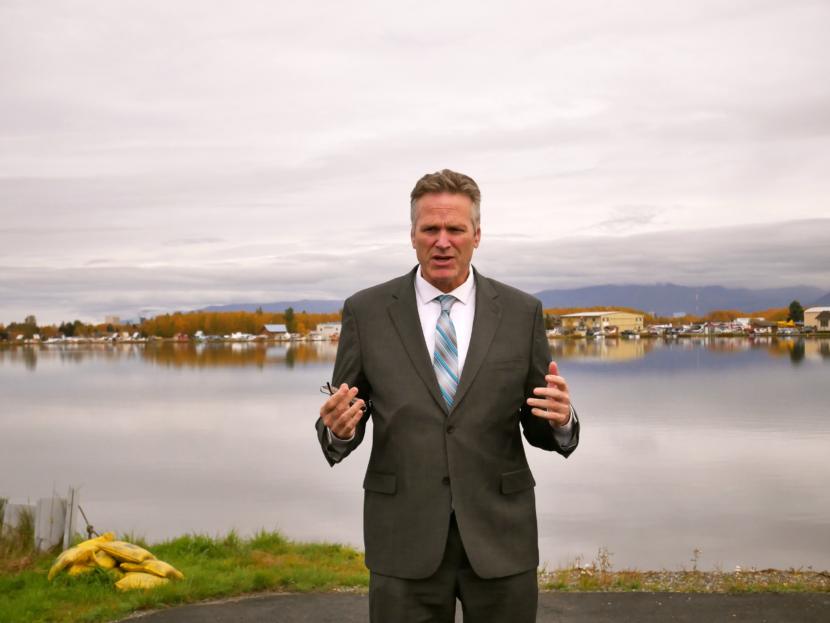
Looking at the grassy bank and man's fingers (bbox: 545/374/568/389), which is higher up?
man's fingers (bbox: 545/374/568/389)

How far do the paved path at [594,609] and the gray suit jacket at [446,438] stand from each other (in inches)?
151

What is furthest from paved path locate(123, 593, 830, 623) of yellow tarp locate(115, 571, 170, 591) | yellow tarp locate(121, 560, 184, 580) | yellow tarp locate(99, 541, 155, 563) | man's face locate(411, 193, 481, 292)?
man's face locate(411, 193, 481, 292)

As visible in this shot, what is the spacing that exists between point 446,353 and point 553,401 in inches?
17.8

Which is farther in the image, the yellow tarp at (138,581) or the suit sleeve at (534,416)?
the yellow tarp at (138,581)

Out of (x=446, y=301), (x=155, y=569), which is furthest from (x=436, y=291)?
(x=155, y=569)

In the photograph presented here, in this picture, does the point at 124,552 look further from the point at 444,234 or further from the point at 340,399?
the point at 444,234

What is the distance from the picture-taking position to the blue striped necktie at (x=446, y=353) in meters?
3.04

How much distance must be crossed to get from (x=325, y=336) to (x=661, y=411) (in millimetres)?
138796

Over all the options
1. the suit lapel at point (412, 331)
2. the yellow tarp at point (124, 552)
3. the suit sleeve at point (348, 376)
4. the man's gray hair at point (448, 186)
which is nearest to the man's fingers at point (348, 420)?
the suit sleeve at point (348, 376)

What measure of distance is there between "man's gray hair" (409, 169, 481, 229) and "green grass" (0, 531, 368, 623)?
515cm

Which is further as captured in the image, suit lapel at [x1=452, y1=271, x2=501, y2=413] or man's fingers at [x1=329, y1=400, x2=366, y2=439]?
suit lapel at [x1=452, y1=271, x2=501, y2=413]

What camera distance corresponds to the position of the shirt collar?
3164 millimetres

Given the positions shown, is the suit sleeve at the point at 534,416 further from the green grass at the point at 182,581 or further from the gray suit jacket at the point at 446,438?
the green grass at the point at 182,581

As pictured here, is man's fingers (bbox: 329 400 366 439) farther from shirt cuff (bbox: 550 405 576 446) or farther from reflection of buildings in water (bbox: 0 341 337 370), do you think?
reflection of buildings in water (bbox: 0 341 337 370)
